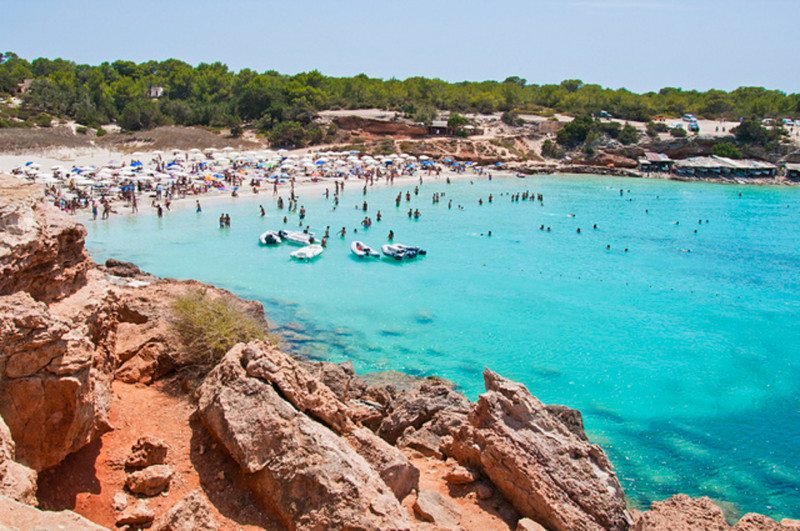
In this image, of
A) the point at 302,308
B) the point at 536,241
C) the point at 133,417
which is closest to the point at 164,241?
the point at 302,308

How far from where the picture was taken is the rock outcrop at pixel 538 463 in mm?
10359

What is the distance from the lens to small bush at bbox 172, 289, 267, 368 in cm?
1259

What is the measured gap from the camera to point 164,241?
3975 cm

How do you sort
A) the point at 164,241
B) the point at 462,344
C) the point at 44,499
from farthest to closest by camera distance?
the point at 164,241
the point at 462,344
the point at 44,499

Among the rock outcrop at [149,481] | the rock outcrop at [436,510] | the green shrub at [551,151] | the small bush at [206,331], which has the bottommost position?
the rock outcrop at [436,510]

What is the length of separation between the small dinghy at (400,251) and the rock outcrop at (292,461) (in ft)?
98.8

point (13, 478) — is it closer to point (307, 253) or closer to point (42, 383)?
point (42, 383)

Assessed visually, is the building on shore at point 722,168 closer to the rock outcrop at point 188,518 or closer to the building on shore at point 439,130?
the building on shore at point 439,130

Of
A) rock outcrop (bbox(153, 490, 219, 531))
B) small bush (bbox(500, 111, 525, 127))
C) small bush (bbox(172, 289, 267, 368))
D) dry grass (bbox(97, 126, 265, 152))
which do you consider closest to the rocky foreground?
rock outcrop (bbox(153, 490, 219, 531))

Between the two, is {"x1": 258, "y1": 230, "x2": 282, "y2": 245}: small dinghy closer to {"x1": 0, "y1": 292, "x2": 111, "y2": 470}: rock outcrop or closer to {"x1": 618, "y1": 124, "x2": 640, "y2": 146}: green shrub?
{"x1": 0, "y1": 292, "x2": 111, "y2": 470}: rock outcrop

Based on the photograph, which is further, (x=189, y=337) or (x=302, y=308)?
(x=302, y=308)

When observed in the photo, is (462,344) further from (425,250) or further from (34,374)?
(34,374)

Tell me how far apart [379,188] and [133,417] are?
55.8 metres

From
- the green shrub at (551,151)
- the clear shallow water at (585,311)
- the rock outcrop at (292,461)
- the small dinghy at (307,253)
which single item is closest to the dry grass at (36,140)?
the clear shallow water at (585,311)
